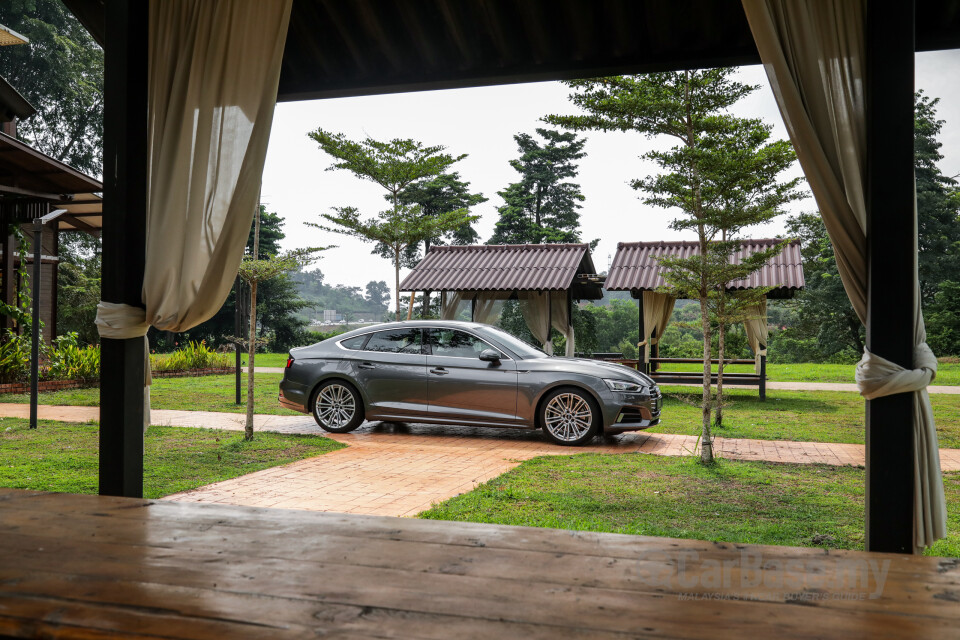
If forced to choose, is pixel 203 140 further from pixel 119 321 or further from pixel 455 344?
pixel 455 344

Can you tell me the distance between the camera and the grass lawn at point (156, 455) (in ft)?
19.8

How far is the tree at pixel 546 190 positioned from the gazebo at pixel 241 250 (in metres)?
24.2

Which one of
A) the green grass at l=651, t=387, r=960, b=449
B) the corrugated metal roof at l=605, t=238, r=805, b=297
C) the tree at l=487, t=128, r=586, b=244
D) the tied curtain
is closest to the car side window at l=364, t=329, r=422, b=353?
the green grass at l=651, t=387, r=960, b=449

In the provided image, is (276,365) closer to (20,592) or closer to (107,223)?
(107,223)

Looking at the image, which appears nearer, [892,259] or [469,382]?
[892,259]

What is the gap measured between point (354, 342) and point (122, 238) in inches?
221

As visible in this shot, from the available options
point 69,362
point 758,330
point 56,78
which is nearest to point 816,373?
point 758,330

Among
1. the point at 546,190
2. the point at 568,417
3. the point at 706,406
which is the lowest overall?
the point at 568,417

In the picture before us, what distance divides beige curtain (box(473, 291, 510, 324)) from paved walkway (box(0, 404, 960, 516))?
6.43 meters

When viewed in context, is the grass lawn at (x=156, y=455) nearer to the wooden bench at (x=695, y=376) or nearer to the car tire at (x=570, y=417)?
the car tire at (x=570, y=417)

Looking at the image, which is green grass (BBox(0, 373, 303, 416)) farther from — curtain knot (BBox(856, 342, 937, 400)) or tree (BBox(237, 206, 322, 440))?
curtain knot (BBox(856, 342, 937, 400))

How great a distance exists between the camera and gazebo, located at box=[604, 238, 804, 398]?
13.8 m

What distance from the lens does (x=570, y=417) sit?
825 cm

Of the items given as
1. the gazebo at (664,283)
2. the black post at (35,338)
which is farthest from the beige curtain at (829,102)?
the gazebo at (664,283)
